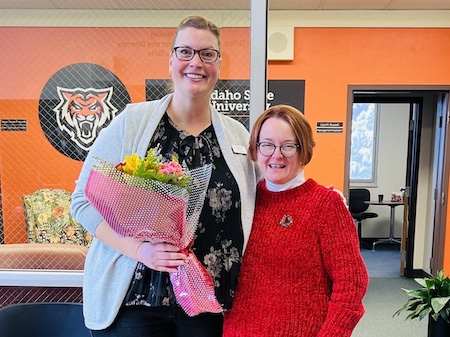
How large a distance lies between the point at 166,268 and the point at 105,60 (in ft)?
8.48

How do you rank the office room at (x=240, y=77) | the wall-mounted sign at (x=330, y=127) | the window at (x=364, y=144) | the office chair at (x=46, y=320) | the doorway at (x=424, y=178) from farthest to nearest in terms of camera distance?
the window at (x=364, y=144), the doorway at (x=424, y=178), the wall-mounted sign at (x=330, y=127), the office room at (x=240, y=77), the office chair at (x=46, y=320)

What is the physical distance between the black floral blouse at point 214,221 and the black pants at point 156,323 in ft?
0.17

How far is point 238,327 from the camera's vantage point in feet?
3.38

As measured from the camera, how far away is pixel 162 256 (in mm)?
890

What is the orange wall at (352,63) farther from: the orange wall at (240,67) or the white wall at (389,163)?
the white wall at (389,163)

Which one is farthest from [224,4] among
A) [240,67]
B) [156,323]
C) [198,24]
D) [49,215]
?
[49,215]

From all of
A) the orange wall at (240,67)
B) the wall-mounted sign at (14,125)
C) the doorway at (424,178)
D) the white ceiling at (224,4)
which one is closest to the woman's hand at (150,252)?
the orange wall at (240,67)

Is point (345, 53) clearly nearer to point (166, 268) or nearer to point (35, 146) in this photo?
point (35, 146)

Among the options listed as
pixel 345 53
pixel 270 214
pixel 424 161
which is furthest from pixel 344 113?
pixel 270 214

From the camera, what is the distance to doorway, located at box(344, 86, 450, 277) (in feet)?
12.9

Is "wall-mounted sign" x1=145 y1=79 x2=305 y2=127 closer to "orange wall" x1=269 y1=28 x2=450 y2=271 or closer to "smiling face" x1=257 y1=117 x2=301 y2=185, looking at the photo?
"smiling face" x1=257 y1=117 x2=301 y2=185

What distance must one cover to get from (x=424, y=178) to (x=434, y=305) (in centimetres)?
259

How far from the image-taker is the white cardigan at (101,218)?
0.98 metres

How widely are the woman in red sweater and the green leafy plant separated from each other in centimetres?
155
